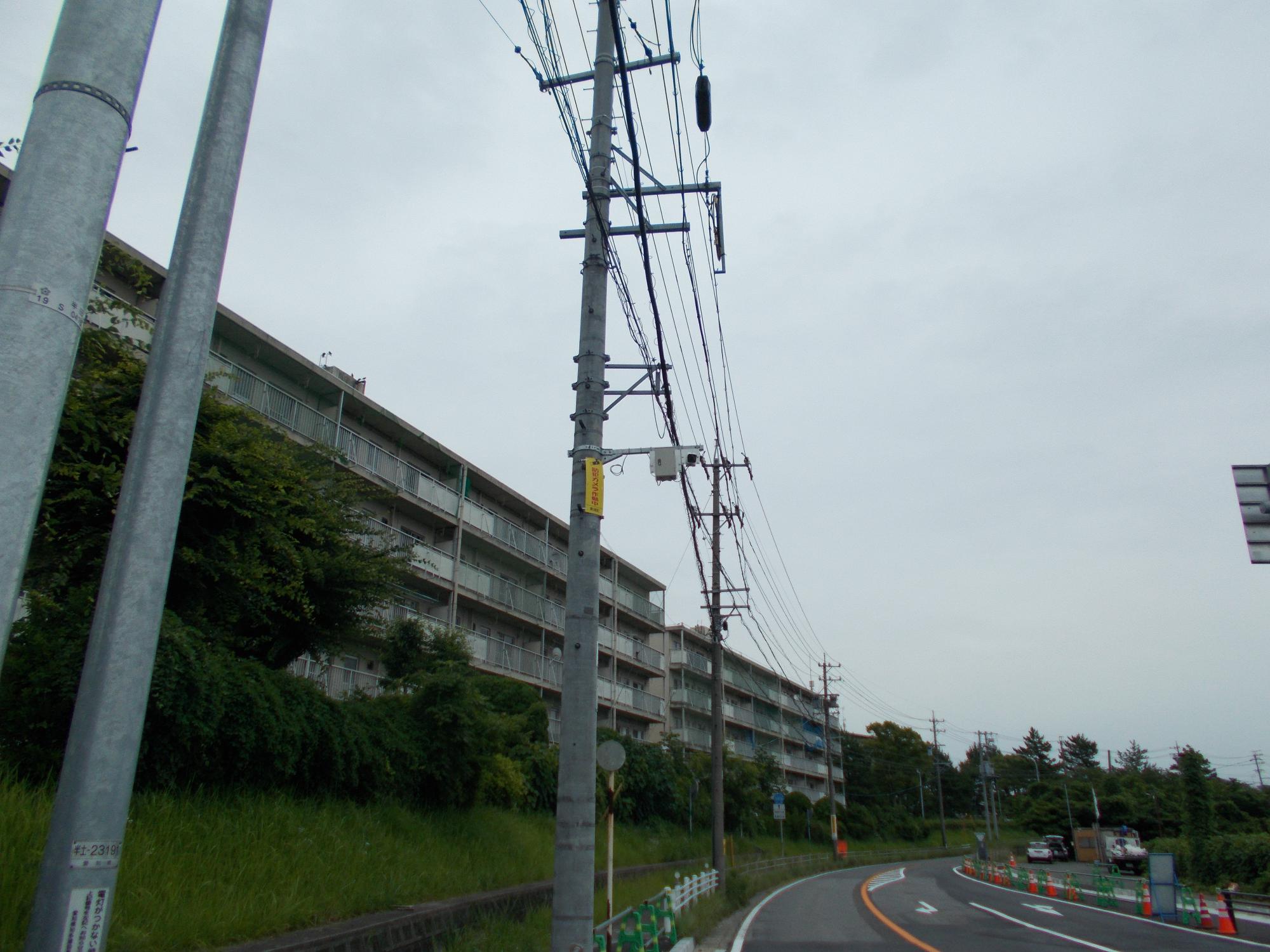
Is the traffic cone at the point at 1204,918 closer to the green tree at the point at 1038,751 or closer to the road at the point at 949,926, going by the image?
the road at the point at 949,926

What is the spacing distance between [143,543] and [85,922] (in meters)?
1.31

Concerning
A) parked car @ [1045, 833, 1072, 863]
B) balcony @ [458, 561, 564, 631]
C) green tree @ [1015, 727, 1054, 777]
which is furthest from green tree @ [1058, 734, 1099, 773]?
balcony @ [458, 561, 564, 631]

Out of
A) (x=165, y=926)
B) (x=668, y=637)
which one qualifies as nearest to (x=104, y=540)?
(x=165, y=926)

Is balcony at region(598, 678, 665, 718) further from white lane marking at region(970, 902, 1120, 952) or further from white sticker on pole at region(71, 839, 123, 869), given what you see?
white sticker on pole at region(71, 839, 123, 869)

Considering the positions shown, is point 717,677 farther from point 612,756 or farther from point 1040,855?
point 1040,855

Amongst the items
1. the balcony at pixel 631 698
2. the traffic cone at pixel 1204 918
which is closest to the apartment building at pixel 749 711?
the balcony at pixel 631 698

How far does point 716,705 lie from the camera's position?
75.9 ft

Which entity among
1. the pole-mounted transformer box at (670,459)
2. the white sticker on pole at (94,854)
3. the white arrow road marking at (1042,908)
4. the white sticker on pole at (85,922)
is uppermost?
the pole-mounted transformer box at (670,459)

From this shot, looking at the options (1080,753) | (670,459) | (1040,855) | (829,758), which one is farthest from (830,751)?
(1080,753)

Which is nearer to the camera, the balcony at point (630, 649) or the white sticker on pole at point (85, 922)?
the white sticker on pole at point (85, 922)

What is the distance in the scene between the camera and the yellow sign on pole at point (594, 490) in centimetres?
880

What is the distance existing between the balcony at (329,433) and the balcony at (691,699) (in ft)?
83.9

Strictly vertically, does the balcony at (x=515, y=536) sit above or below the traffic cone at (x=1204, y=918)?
above

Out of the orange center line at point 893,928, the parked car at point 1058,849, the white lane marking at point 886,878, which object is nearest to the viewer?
the orange center line at point 893,928
